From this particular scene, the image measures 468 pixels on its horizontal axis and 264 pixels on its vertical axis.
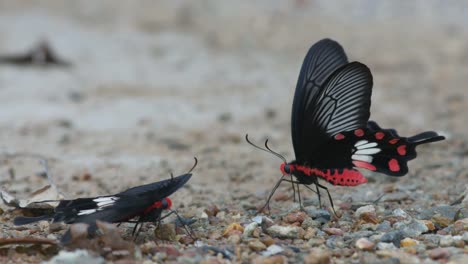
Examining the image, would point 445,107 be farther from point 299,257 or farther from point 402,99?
point 299,257

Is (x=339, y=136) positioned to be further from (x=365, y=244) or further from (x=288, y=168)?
(x=365, y=244)

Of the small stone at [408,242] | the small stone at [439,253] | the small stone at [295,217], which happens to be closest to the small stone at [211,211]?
the small stone at [295,217]

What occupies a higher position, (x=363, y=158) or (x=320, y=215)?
(x=363, y=158)

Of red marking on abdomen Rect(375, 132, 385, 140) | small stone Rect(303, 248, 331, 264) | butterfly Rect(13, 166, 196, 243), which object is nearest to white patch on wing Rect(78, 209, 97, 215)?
butterfly Rect(13, 166, 196, 243)

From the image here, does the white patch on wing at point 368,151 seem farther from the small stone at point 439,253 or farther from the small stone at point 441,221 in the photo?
the small stone at point 439,253

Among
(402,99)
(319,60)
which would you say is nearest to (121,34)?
(402,99)

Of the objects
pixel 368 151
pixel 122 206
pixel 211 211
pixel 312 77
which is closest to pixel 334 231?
pixel 368 151
